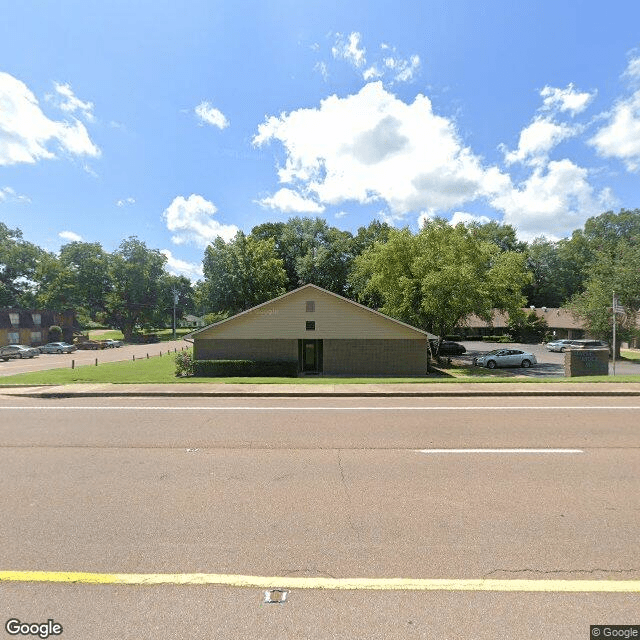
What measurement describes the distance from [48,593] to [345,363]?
65.1 ft

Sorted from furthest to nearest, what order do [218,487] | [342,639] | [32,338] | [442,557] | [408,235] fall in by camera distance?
[32,338]
[408,235]
[218,487]
[442,557]
[342,639]

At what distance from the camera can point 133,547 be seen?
3.82 m

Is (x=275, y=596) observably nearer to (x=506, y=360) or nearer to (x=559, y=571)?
(x=559, y=571)

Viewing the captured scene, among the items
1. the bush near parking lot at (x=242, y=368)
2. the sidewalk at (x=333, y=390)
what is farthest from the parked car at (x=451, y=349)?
the sidewalk at (x=333, y=390)

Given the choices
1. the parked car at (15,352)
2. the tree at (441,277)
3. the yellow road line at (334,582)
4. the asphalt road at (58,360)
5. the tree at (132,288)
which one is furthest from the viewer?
the tree at (132,288)

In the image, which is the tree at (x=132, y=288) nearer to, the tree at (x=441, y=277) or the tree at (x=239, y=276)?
the tree at (x=239, y=276)

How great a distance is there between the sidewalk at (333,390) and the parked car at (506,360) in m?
13.2

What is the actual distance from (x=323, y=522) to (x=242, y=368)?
54.9 ft

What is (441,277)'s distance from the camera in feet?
80.4

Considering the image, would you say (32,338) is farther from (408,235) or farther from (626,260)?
(626,260)

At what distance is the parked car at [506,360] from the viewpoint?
1049 inches

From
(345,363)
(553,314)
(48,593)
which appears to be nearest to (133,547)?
(48,593)

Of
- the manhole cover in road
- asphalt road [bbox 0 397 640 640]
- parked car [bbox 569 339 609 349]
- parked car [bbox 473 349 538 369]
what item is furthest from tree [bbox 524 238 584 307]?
the manhole cover in road

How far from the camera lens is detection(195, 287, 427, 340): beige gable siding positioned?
2233cm
